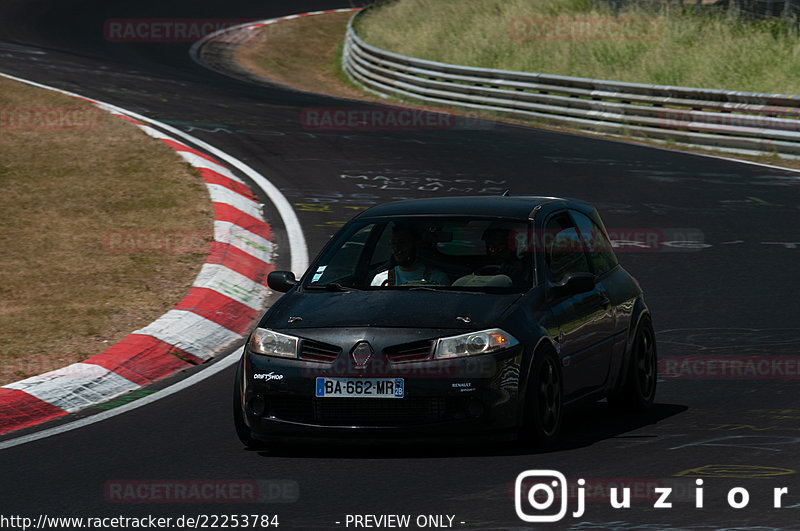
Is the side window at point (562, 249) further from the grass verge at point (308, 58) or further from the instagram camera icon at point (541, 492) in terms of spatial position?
the grass verge at point (308, 58)

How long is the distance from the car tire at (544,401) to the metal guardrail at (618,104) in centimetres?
1564

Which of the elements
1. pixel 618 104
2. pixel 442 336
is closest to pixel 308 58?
pixel 618 104

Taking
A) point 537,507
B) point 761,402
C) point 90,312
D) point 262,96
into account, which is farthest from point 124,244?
point 262,96

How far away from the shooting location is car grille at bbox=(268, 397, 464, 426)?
290 inches

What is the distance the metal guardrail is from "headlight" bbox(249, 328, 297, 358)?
53.7 ft

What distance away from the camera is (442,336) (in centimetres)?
740

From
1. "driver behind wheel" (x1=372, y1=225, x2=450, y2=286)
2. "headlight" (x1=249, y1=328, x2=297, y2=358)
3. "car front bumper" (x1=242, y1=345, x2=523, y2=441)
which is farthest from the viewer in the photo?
"driver behind wheel" (x1=372, y1=225, x2=450, y2=286)

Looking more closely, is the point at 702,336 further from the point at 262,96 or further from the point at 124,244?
Answer: the point at 262,96

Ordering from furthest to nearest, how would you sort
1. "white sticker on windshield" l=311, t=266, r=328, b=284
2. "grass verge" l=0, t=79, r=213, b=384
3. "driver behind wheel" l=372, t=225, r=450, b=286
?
"grass verge" l=0, t=79, r=213, b=384 < "white sticker on windshield" l=311, t=266, r=328, b=284 < "driver behind wheel" l=372, t=225, r=450, b=286

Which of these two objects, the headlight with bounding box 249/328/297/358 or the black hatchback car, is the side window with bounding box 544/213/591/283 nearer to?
the black hatchback car

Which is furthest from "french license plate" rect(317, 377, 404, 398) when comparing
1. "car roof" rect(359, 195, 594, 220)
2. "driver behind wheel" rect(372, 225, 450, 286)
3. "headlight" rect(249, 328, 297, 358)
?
"car roof" rect(359, 195, 594, 220)

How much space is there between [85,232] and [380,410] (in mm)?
8027

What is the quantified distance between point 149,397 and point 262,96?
20.5 meters

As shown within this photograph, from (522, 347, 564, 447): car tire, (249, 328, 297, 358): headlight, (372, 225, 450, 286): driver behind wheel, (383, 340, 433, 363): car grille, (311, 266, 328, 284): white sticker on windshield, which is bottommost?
(522, 347, 564, 447): car tire
